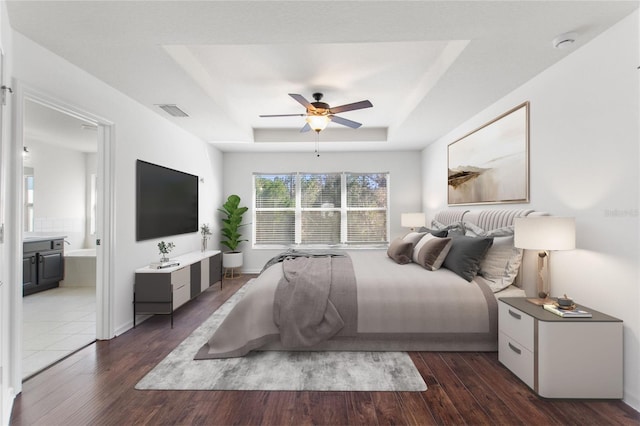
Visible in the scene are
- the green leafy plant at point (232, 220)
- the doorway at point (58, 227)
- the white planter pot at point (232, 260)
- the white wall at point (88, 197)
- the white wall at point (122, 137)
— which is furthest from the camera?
the white wall at point (88, 197)

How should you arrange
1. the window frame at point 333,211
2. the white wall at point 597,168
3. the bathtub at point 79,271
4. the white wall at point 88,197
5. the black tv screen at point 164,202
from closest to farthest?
1. the white wall at point 597,168
2. the black tv screen at point 164,202
3. the bathtub at point 79,271
4. the white wall at point 88,197
5. the window frame at point 333,211

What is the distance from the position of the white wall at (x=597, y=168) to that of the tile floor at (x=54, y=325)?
4263mm

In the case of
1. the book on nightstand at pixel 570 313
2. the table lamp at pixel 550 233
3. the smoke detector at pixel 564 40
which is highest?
the smoke detector at pixel 564 40

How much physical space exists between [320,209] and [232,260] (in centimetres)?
199

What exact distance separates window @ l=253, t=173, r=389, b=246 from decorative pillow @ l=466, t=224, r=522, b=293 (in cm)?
317

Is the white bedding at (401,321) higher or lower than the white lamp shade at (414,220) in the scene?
lower

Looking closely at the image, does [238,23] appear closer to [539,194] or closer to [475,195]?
[539,194]

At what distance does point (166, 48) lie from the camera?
2.35 meters

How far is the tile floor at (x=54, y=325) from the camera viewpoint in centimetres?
261

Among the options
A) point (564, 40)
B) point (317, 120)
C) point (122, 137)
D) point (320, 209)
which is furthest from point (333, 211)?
point (564, 40)

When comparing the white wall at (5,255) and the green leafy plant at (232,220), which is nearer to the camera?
the white wall at (5,255)

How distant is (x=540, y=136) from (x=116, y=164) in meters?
4.11

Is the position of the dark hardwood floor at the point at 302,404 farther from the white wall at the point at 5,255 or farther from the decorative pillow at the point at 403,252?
the decorative pillow at the point at 403,252

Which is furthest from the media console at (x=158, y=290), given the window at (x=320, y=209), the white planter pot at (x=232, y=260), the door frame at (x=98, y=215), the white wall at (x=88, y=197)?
the white wall at (x=88, y=197)
